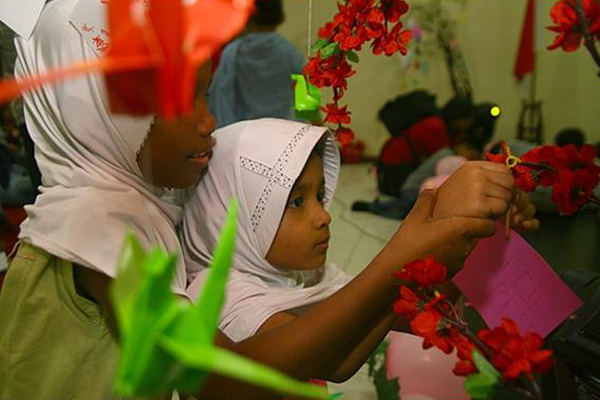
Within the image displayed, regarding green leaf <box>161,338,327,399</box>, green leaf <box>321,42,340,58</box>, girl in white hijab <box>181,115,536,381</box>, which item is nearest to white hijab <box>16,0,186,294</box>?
girl in white hijab <box>181,115,536,381</box>

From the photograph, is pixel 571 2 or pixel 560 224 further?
pixel 560 224

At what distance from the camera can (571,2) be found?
430 mm

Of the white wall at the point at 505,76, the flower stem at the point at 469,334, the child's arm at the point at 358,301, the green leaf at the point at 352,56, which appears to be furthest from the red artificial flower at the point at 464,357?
the white wall at the point at 505,76

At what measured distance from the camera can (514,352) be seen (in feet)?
1.31

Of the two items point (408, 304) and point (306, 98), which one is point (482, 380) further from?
point (306, 98)

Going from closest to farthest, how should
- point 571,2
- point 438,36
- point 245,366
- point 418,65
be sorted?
point 245,366 < point 571,2 < point 418,65 < point 438,36

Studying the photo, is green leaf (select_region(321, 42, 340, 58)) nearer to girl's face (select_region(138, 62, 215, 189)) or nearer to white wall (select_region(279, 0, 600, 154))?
girl's face (select_region(138, 62, 215, 189))

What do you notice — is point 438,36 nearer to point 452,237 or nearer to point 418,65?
point 418,65

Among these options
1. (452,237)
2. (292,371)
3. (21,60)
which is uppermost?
(21,60)

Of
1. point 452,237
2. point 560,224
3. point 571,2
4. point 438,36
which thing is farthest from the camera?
point 438,36

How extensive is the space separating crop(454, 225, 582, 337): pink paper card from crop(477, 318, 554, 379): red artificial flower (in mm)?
235

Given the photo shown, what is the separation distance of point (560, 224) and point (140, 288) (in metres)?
1.42

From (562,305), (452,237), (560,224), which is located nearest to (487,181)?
(452,237)

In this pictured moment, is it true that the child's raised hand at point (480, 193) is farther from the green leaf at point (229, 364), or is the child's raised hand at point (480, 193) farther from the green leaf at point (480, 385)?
the green leaf at point (229, 364)
